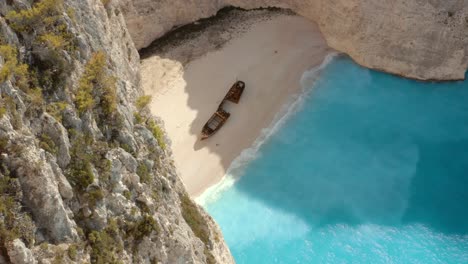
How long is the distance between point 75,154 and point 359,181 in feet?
55.7

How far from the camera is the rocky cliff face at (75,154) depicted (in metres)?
11.9

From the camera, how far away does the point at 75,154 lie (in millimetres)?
13617

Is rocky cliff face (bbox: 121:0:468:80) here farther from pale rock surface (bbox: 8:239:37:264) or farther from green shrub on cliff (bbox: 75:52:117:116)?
pale rock surface (bbox: 8:239:37:264)

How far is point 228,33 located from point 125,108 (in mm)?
18228

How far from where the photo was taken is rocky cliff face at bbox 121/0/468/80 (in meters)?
29.8

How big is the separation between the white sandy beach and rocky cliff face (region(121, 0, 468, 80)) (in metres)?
1.74

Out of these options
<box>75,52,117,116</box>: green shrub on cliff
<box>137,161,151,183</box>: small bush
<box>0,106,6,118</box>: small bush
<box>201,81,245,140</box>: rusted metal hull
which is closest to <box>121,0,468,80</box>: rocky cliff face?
<box>201,81,245,140</box>: rusted metal hull

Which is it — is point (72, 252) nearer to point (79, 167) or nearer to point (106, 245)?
point (106, 245)

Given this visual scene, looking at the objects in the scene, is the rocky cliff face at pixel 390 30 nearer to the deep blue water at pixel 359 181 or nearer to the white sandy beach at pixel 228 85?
the deep blue water at pixel 359 181

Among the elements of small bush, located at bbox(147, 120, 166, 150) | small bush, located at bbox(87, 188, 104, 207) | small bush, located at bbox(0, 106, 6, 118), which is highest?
small bush, located at bbox(0, 106, 6, 118)

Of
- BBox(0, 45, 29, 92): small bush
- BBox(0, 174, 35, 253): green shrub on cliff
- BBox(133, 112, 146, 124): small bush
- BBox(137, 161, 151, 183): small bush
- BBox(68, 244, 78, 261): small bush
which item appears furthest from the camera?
BBox(133, 112, 146, 124): small bush

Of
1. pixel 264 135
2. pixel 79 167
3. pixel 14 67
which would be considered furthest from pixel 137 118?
pixel 264 135

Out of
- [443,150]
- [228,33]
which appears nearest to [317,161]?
[443,150]

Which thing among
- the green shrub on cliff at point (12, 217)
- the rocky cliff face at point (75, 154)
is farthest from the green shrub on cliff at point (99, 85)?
the green shrub on cliff at point (12, 217)
